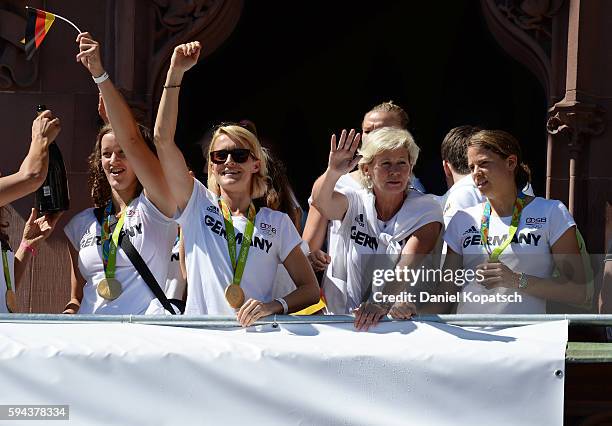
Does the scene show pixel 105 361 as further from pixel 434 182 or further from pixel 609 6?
pixel 434 182

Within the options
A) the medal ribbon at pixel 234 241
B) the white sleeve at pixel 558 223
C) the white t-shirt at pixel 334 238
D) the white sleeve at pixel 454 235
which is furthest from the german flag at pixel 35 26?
the white sleeve at pixel 558 223

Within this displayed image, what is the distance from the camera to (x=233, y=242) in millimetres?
6461

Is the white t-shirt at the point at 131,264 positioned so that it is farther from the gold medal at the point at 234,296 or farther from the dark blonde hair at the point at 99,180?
the gold medal at the point at 234,296

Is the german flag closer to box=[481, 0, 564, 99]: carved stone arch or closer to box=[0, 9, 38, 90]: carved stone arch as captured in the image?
box=[0, 9, 38, 90]: carved stone arch

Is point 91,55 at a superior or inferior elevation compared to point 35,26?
inferior

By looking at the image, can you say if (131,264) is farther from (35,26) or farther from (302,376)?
(35,26)

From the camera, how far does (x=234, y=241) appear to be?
21.2ft

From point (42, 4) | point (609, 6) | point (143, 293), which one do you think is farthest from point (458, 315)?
point (42, 4)

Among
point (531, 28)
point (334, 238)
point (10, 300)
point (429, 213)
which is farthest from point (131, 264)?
point (531, 28)

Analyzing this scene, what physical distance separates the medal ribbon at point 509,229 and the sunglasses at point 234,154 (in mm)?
1150

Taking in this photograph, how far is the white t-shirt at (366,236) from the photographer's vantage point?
259 inches

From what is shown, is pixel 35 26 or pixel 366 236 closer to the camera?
pixel 366 236

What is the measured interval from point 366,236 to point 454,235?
42 cm

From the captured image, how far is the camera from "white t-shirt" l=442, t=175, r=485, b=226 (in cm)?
715
